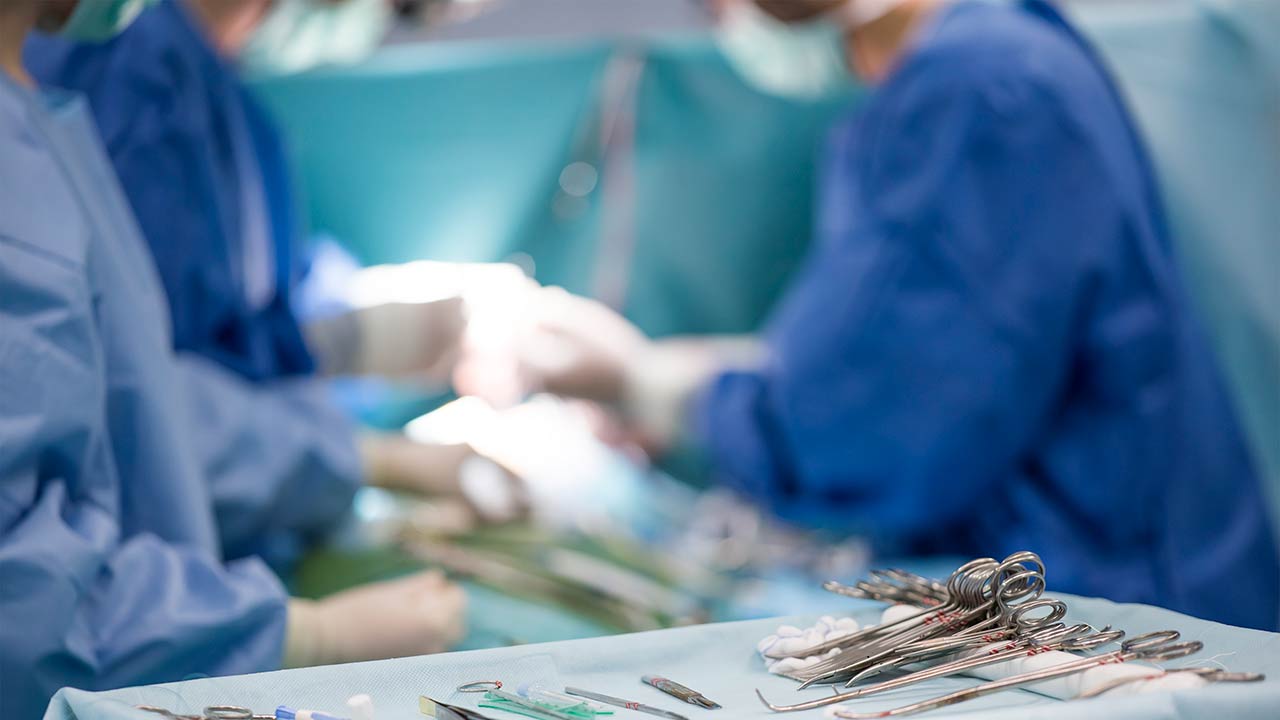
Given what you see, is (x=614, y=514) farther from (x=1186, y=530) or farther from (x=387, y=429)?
(x=1186, y=530)

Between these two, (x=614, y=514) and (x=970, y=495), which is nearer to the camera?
(x=970, y=495)

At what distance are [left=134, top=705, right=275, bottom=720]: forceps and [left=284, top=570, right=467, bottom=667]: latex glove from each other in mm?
382

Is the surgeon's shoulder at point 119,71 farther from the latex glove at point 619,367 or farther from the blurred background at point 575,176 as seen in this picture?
the latex glove at point 619,367

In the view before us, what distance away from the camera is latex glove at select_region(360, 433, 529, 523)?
2.11 meters

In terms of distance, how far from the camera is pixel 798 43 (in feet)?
7.55

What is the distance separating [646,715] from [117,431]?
0.69 meters

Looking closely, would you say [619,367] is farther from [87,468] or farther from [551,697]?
[551,697]

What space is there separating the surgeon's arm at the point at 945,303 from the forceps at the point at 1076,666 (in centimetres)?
93

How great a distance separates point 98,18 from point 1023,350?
4.30 feet

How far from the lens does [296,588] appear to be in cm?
170

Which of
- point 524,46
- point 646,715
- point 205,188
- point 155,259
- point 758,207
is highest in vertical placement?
point 524,46

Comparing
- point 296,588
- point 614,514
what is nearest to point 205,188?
Answer: point 296,588

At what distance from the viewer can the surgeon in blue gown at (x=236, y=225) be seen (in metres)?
1.65

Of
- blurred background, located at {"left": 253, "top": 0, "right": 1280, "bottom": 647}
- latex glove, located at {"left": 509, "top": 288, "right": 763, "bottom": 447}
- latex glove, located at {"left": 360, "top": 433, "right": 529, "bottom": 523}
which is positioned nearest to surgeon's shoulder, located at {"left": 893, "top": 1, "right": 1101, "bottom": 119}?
blurred background, located at {"left": 253, "top": 0, "right": 1280, "bottom": 647}
